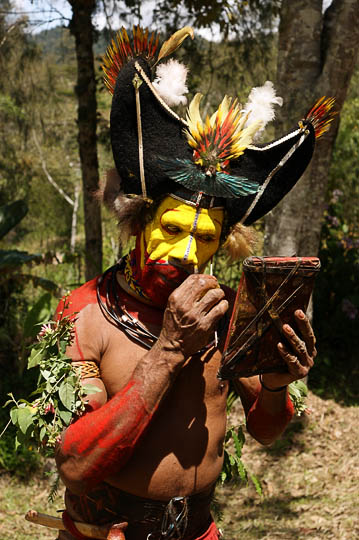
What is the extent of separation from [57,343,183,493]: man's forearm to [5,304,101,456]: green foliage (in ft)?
0.17

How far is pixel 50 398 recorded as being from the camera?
158 cm

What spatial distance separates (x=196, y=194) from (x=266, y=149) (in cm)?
29

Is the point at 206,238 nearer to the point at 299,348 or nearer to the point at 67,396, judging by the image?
the point at 299,348

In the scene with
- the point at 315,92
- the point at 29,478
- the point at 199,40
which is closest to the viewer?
the point at 315,92

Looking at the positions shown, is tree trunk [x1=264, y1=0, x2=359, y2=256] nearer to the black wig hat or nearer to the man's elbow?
the black wig hat

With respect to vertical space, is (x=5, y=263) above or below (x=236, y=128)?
below

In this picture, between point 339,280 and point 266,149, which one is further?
point 339,280

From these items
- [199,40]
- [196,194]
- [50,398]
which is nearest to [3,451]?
[50,398]

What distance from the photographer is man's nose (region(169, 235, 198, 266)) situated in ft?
5.26

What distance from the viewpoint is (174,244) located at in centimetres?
163

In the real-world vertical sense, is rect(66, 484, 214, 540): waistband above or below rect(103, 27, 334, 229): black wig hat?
below

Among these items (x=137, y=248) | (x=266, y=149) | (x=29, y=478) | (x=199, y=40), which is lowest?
(x=29, y=478)

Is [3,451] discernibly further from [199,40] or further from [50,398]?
[199,40]

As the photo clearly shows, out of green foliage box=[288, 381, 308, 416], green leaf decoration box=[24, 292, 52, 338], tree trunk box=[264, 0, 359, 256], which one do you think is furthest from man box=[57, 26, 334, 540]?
green leaf decoration box=[24, 292, 52, 338]
